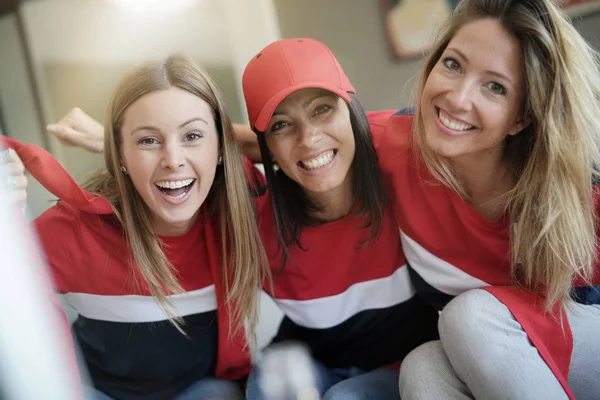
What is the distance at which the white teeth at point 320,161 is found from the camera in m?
0.68

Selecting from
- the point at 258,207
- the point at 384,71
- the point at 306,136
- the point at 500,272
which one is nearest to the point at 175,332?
the point at 258,207

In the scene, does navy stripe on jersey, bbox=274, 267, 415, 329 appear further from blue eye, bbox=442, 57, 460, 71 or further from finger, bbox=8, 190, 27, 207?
finger, bbox=8, 190, 27, 207

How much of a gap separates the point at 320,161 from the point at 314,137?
35mm

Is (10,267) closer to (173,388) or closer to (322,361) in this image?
(173,388)

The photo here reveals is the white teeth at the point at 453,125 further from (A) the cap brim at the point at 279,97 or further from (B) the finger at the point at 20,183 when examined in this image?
(B) the finger at the point at 20,183

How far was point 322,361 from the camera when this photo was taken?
0.80 metres

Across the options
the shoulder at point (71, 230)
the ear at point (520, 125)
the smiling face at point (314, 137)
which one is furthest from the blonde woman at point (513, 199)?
the shoulder at point (71, 230)

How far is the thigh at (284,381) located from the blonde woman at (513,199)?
14 cm

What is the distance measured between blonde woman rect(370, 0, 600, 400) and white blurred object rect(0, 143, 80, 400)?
399mm

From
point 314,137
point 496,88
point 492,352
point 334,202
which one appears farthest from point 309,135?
point 492,352

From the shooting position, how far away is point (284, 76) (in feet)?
2.17

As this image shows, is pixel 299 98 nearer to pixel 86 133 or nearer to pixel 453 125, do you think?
pixel 453 125

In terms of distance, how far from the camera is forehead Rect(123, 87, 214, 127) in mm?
631

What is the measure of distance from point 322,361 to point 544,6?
0.59m
